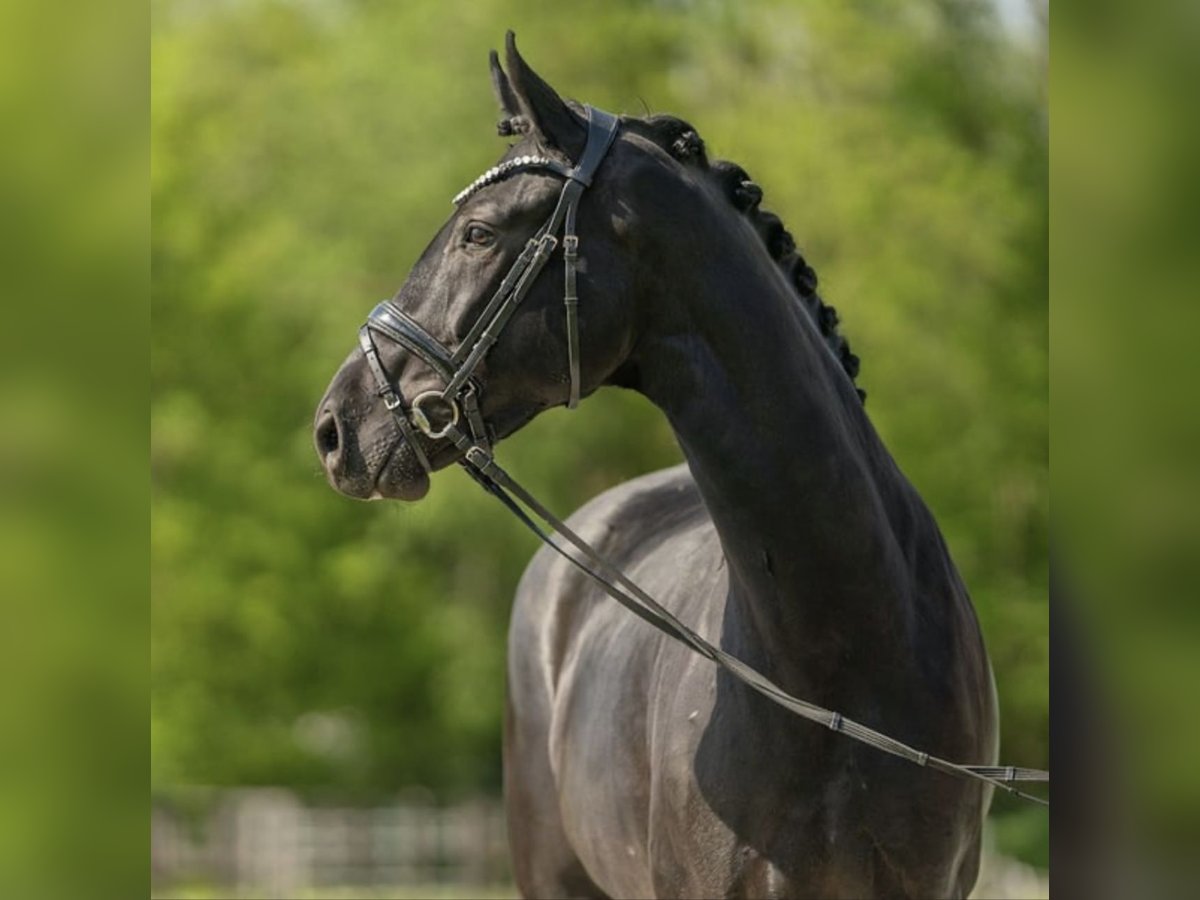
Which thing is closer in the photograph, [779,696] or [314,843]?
[779,696]

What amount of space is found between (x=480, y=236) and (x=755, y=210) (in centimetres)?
63

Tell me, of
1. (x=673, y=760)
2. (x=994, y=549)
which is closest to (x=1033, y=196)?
(x=994, y=549)

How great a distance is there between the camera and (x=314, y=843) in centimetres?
1992

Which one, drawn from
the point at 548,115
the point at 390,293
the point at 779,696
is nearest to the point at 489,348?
the point at 548,115

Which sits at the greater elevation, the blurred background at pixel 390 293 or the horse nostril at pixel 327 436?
the blurred background at pixel 390 293

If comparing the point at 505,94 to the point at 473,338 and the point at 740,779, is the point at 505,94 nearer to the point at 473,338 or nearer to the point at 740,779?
the point at 473,338

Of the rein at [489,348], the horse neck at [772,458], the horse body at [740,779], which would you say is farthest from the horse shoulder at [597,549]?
the rein at [489,348]

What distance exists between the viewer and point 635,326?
3559mm

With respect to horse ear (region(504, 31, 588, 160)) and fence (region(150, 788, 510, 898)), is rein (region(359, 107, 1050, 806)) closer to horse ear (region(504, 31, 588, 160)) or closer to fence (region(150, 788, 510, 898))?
horse ear (region(504, 31, 588, 160))

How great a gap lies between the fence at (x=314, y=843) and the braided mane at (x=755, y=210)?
16.3 metres

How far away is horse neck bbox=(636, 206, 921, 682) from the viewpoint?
351 centimetres

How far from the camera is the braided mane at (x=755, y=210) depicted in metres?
3.67

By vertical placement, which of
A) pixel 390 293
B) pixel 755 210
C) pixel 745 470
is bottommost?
pixel 745 470

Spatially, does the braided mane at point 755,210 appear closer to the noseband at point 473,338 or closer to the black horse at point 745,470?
the black horse at point 745,470
